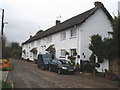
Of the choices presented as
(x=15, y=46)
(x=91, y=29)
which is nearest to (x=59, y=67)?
(x=91, y=29)

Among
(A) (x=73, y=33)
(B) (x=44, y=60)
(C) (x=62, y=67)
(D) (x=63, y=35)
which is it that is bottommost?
(C) (x=62, y=67)

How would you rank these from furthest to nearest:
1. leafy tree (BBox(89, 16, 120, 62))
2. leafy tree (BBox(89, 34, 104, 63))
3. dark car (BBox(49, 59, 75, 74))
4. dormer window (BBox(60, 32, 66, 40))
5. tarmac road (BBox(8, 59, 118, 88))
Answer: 1. dormer window (BBox(60, 32, 66, 40))
2. dark car (BBox(49, 59, 75, 74))
3. leafy tree (BBox(89, 34, 104, 63))
4. leafy tree (BBox(89, 16, 120, 62))
5. tarmac road (BBox(8, 59, 118, 88))

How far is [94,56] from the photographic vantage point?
23609 mm

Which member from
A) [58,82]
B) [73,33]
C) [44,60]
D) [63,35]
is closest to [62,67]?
[44,60]

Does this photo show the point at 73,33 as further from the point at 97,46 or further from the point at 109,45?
the point at 109,45

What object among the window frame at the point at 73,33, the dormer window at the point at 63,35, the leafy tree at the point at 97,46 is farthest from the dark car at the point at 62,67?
the dormer window at the point at 63,35

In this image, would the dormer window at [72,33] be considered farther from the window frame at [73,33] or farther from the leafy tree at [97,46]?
the leafy tree at [97,46]

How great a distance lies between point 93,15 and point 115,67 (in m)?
11.0

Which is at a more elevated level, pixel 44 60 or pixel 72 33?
pixel 72 33

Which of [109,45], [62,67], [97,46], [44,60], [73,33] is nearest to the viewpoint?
[109,45]

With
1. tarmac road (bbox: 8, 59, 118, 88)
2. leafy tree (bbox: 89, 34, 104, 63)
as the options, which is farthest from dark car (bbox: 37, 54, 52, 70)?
tarmac road (bbox: 8, 59, 118, 88)

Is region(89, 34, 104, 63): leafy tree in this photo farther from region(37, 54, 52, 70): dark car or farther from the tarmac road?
region(37, 54, 52, 70): dark car

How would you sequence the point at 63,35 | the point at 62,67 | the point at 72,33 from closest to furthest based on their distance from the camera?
1. the point at 62,67
2. the point at 72,33
3. the point at 63,35

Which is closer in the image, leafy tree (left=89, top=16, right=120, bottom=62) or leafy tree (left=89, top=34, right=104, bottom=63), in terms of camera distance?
leafy tree (left=89, top=16, right=120, bottom=62)
